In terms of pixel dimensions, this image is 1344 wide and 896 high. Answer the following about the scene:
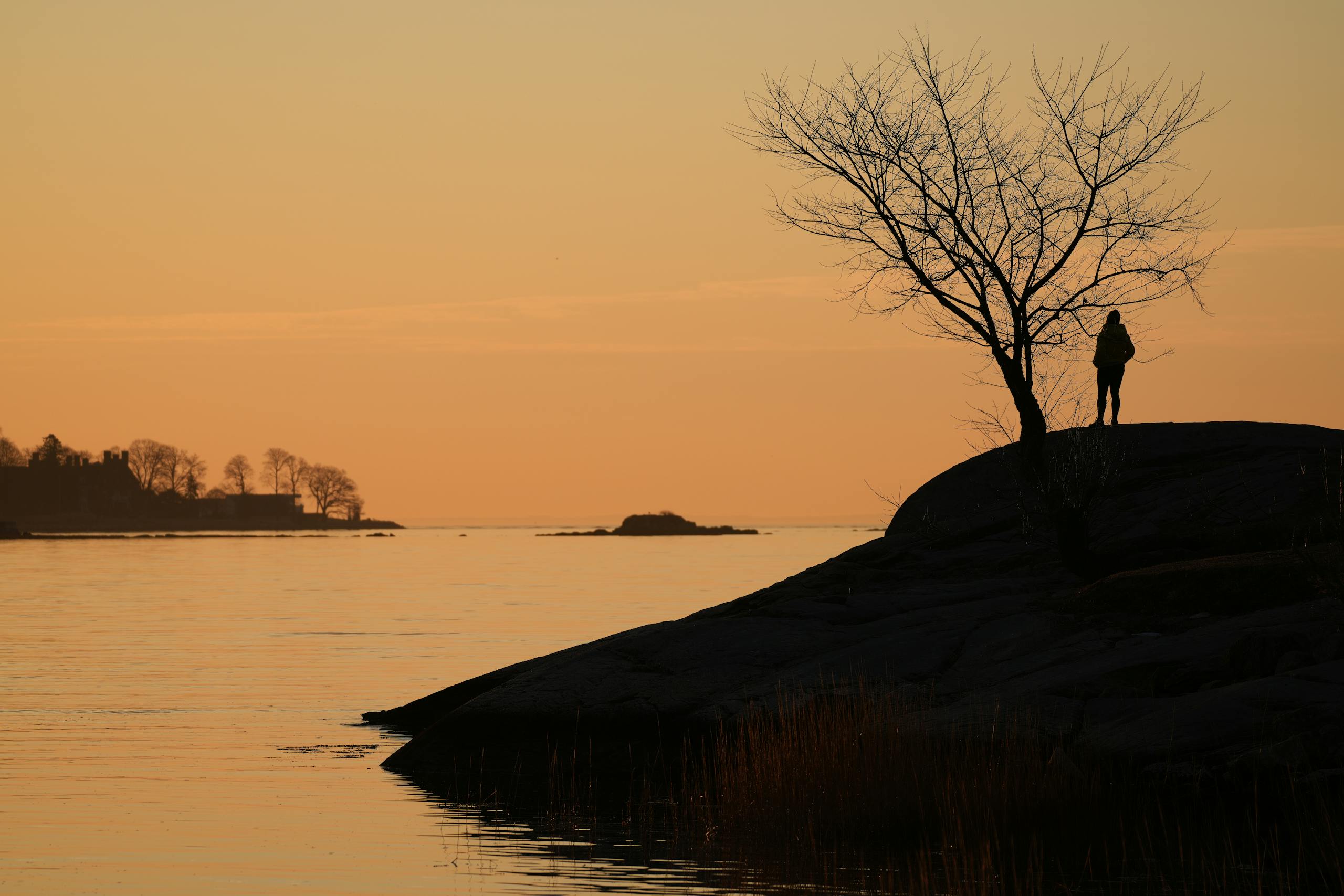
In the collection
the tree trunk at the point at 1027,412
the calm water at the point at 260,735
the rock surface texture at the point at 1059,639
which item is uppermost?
the tree trunk at the point at 1027,412

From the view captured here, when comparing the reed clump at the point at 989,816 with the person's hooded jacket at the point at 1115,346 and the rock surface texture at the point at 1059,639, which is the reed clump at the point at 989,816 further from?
the person's hooded jacket at the point at 1115,346

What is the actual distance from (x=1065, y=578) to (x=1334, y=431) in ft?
28.2

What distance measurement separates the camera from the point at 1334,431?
2727cm

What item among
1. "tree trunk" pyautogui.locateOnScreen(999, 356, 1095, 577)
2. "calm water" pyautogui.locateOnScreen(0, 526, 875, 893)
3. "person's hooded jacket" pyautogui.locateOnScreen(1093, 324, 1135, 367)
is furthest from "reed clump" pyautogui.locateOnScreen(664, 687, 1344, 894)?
"person's hooded jacket" pyautogui.locateOnScreen(1093, 324, 1135, 367)

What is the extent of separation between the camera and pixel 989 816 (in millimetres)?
13227

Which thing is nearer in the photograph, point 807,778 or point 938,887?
point 938,887

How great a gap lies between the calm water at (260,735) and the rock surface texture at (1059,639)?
103 inches

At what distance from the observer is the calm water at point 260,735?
13.4 m

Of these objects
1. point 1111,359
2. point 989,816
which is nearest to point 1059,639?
point 989,816

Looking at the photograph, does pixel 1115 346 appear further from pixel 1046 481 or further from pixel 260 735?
pixel 260 735

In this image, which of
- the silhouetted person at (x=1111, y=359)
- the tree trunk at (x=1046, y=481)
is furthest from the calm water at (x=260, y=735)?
the silhouetted person at (x=1111, y=359)

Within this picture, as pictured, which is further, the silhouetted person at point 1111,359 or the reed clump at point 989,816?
the silhouetted person at point 1111,359

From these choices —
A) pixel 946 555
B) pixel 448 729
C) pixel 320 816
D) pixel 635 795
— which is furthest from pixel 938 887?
pixel 946 555

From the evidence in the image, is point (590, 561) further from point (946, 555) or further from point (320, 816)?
point (320, 816)
